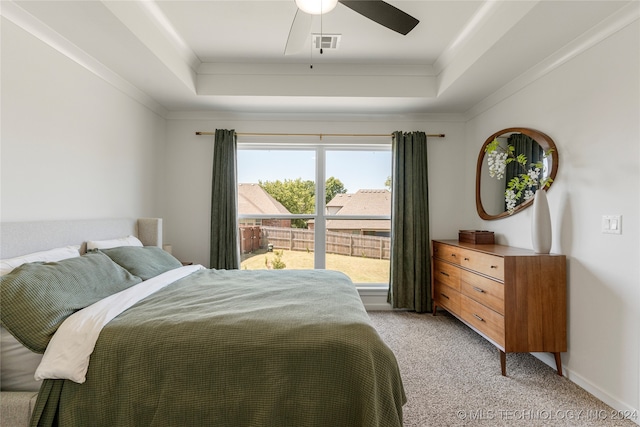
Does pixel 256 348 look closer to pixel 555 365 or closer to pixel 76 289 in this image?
pixel 76 289

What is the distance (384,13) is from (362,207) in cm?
251

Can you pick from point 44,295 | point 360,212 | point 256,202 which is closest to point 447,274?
point 360,212

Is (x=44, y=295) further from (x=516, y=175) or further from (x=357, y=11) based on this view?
(x=516, y=175)

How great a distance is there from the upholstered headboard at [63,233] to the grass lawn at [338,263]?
1226 millimetres

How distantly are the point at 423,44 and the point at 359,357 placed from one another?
280 cm

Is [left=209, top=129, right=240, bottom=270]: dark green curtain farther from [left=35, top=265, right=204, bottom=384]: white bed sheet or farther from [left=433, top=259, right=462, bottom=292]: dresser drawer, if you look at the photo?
[left=433, top=259, right=462, bottom=292]: dresser drawer

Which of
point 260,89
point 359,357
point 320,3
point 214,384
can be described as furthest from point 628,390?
point 260,89

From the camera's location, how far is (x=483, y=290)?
2.71 meters

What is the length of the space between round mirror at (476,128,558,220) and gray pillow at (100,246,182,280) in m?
3.12

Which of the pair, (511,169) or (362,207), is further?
(362,207)

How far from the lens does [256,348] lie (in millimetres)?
1414

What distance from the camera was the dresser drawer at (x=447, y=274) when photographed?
3221 millimetres

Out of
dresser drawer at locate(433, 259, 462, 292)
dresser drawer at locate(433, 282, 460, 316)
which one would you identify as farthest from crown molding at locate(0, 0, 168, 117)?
dresser drawer at locate(433, 282, 460, 316)

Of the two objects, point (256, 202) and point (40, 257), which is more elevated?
point (256, 202)
